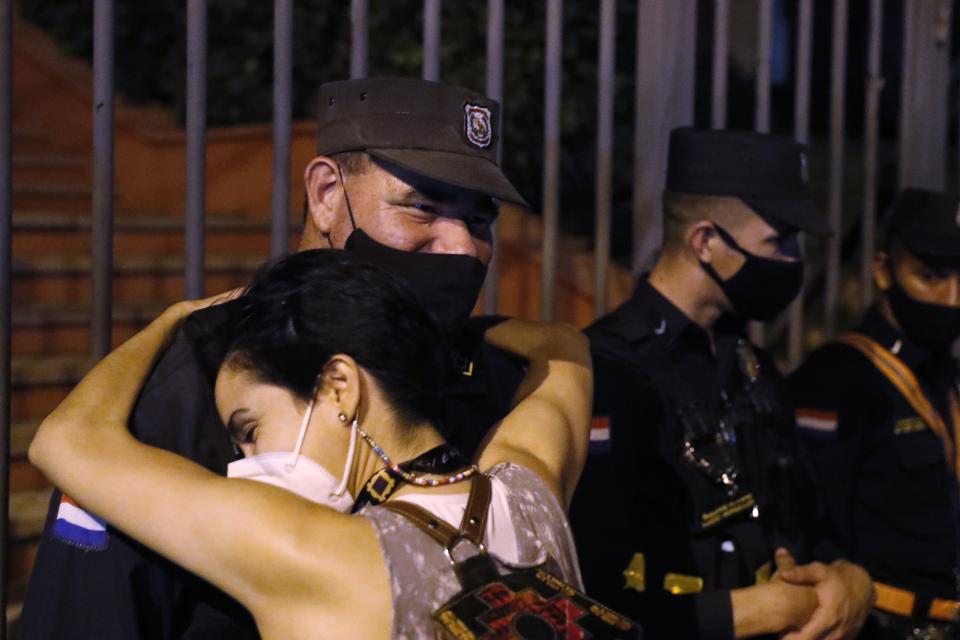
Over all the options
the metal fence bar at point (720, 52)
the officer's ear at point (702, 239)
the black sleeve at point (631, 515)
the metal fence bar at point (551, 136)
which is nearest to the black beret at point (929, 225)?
the metal fence bar at point (720, 52)

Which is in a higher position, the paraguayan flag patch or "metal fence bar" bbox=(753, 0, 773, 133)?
"metal fence bar" bbox=(753, 0, 773, 133)

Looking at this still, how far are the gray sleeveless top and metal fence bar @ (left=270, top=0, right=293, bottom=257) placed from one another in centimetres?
99

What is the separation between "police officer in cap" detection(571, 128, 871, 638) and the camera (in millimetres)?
2473

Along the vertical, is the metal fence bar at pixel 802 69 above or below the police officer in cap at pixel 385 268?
above

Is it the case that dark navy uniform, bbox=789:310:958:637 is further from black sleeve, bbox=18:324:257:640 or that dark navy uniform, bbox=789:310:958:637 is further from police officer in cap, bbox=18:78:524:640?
black sleeve, bbox=18:324:257:640

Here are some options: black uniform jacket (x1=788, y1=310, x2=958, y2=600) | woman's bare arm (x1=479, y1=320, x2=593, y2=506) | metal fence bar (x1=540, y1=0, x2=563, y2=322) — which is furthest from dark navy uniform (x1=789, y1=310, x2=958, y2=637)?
woman's bare arm (x1=479, y1=320, x2=593, y2=506)

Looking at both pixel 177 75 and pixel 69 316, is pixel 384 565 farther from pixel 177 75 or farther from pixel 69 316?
pixel 177 75

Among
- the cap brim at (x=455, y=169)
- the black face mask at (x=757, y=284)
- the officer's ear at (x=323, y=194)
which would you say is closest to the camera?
the cap brim at (x=455, y=169)

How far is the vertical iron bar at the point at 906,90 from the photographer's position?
421 centimetres

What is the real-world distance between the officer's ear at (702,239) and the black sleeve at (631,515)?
1.22 ft

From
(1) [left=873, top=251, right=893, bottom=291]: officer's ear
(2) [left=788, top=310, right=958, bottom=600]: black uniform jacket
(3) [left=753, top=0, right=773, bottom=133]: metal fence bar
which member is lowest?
(2) [left=788, top=310, right=958, bottom=600]: black uniform jacket

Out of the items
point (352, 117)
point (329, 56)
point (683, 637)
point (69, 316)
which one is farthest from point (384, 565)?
point (329, 56)

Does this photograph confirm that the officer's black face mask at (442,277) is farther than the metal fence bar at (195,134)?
No

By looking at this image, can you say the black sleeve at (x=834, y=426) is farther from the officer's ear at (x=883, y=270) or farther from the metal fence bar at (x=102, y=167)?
the metal fence bar at (x=102, y=167)
